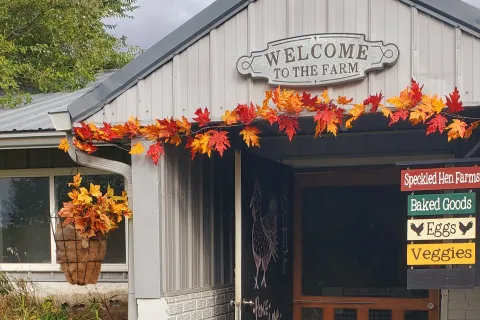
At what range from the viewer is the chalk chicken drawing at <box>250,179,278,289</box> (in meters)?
6.41

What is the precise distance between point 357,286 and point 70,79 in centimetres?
493

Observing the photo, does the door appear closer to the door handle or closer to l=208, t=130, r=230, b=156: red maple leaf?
the door handle

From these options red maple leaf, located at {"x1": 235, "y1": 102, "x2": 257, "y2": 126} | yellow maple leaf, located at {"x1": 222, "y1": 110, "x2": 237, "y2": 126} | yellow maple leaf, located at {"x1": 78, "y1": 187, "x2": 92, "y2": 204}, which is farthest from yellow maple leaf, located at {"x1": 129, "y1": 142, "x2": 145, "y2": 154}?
red maple leaf, located at {"x1": 235, "y1": 102, "x2": 257, "y2": 126}

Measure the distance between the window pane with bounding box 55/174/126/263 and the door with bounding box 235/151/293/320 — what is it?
5.96 ft

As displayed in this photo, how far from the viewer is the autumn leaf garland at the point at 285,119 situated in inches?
187

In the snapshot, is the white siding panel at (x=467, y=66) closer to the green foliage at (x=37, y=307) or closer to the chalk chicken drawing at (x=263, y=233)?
the chalk chicken drawing at (x=263, y=233)

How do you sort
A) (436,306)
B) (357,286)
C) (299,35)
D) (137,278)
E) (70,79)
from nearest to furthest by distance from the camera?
(299,35)
(137,278)
(436,306)
(357,286)
(70,79)

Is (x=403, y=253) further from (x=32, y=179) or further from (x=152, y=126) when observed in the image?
(x=32, y=179)

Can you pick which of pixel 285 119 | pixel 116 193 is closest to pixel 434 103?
pixel 285 119

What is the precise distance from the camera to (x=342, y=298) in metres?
7.72

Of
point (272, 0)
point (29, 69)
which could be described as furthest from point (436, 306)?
point (29, 69)

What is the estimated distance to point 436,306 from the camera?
7.16 m

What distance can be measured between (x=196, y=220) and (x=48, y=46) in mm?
6049

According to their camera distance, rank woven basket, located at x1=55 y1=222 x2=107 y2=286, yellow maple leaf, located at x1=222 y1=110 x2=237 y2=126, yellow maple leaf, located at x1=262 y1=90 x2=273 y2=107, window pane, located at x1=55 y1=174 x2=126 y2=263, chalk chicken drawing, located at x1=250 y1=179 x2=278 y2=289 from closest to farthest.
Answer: yellow maple leaf, located at x1=262 y1=90 x2=273 y2=107 < yellow maple leaf, located at x1=222 y1=110 x2=237 y2=126 < woven basket, located at x1=55 y1=222 x2=107 y2=286 < chalk chicken drawing, located at x1=250 y1=179 x2=278 y2=289 < window pane, located at x1=55 y1=174 x2=126 y2=263
